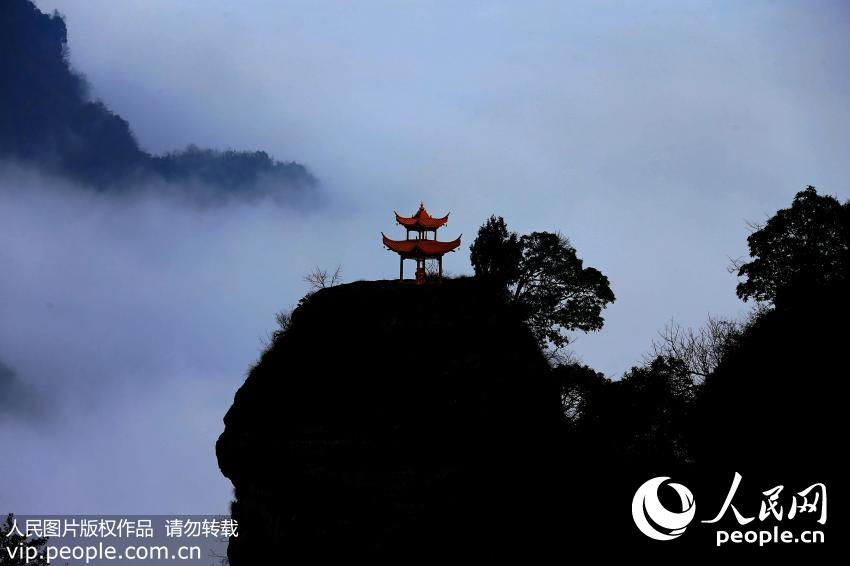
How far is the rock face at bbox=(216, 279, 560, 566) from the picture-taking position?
27250 mm

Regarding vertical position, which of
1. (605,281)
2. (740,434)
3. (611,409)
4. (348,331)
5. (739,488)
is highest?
(605,281)

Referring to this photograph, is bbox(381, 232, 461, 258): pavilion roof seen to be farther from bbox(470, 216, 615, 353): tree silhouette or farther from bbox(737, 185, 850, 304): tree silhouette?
bbox(737, 185, 850, 304): tree silhouette

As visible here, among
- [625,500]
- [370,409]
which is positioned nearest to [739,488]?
[625,500]

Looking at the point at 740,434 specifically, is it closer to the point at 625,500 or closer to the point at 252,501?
the point at 625,500

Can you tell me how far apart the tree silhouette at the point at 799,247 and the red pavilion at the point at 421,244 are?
465 inches

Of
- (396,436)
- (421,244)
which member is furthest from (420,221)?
(396,436)

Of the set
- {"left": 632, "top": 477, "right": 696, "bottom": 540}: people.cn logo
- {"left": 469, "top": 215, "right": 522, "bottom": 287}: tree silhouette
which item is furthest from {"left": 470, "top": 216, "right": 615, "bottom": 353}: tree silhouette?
{"left": 632, "top": 477, "right": 696, "bottom": 540}: people.cn logo

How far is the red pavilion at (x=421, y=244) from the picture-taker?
35.7 meters

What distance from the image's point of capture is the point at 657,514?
24422 millimetres

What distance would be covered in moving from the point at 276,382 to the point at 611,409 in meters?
12.7

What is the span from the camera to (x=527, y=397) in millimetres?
30531

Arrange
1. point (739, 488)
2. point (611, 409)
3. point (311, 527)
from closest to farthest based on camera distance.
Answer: point (739, 488) < point (311, 527) < point (611, 409)

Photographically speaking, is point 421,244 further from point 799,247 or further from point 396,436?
point 799,247

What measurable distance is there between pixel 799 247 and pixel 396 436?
16035mm
